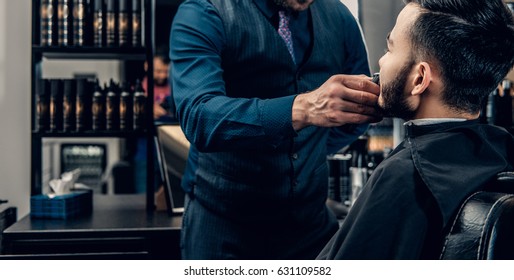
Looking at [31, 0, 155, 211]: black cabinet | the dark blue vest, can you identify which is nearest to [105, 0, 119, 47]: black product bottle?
[31, 0, 155, 211]: black cabinet

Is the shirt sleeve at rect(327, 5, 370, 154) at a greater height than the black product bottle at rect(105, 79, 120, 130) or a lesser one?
greater

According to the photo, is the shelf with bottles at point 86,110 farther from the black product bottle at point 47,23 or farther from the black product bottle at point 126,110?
the black product bottle at point 47,23

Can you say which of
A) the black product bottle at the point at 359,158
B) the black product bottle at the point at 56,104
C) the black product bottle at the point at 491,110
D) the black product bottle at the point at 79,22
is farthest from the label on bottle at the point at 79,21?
the black product bottle at the point at 491,110

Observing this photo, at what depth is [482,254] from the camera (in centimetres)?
112

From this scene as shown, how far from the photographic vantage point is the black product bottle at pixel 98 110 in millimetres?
2900

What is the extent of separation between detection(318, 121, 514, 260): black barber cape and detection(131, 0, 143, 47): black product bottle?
5.96 feet

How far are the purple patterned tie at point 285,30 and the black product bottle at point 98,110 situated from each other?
1.30 metres

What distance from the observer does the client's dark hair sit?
1.36 metres

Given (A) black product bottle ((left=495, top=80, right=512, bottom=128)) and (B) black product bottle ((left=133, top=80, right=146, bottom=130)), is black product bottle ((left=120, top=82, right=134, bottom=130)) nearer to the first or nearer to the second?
(B) black product bottle ((left=133, top=80, right=146, bottom=130))

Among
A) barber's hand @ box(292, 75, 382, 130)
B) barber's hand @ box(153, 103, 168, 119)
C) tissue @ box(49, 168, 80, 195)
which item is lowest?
tissue @ box(49, 168, 80, 195)

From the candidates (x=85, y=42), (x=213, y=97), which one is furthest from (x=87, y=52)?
(x=213, y=97)

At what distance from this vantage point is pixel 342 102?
4.56ft

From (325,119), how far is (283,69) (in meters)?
0.46
